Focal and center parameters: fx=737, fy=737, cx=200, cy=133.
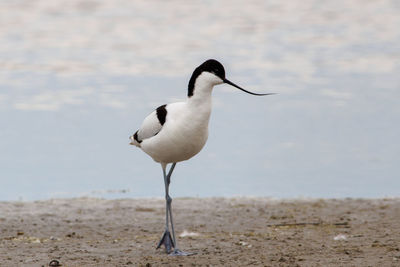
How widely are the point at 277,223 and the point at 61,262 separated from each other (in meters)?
3.68

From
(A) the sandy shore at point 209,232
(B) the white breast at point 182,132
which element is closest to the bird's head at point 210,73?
(B) the white breast at point 182,132

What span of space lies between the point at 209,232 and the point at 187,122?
257cm

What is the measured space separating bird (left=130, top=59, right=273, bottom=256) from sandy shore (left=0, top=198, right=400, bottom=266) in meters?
0.78

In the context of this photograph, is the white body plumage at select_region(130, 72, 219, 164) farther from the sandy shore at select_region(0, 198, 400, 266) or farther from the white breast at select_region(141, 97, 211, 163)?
the sandy shore at select_region(0, 198, 400, 266)

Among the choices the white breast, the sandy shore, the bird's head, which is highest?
the bird's head

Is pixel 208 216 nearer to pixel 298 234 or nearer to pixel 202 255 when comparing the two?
pixel 298 234

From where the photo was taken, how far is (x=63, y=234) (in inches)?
390

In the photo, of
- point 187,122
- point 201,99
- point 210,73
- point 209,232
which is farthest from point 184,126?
point 209,232

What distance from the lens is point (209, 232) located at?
32.4 feet

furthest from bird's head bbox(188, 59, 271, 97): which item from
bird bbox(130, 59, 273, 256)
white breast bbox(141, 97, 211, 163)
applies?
white breast bbox(141, 97, 211, 163)

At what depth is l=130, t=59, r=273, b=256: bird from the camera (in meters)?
7.69

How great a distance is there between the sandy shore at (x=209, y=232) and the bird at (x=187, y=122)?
78 cm

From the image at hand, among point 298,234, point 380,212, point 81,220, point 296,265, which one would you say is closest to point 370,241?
point 298,234

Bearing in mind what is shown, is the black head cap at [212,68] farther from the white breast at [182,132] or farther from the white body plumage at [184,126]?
the white breast at [182,132]
